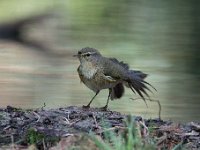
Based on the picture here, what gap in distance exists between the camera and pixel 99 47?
40.7ft

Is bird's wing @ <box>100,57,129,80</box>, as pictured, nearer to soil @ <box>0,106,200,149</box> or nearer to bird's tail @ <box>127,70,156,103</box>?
bird's tail @ <box>127,70,156,103</box>

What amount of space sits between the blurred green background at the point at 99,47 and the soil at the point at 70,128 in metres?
3.87

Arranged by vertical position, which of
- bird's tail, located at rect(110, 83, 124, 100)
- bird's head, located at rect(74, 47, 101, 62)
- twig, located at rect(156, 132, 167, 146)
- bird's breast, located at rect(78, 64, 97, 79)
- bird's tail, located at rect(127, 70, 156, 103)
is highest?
bird's head, located at rect(74, 47, 101, 62)

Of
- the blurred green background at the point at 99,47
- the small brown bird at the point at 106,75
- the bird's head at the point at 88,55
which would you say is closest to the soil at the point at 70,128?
the small brown bird at the point at 106,75

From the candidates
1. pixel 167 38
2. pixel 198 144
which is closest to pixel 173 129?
pixel 198 144

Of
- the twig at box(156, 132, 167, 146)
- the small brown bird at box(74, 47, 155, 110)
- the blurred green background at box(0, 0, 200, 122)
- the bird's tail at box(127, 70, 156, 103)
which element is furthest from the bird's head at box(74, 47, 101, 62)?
the blurred green background at box(0, 0, 200, 122)

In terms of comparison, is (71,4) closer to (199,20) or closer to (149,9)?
(149,9)

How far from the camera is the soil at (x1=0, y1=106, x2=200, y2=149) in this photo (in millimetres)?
4074

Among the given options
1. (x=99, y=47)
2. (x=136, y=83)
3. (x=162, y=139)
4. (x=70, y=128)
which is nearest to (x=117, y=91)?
(x=136, y=83)

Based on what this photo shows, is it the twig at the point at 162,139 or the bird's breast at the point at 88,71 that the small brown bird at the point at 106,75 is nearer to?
the bird's breast at the point at 88,71

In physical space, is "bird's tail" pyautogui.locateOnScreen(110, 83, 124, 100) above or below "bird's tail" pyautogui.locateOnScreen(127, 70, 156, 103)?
below

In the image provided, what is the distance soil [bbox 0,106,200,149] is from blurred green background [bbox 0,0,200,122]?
3.87 m

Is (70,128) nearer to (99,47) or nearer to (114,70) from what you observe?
(114,70)

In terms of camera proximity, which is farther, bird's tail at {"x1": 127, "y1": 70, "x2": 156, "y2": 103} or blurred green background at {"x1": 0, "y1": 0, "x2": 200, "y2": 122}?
blurred green background at {"x1": 0, "y1": 0, "x2": 200, "y2": 122}
